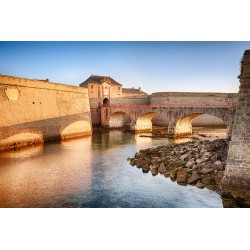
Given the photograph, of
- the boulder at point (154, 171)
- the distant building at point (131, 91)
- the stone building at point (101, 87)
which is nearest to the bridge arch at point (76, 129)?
the stone building at point (101, 87)

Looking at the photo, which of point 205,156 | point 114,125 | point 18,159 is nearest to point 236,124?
point 205,156

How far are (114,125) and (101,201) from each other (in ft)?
70.9

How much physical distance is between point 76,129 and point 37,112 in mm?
4726

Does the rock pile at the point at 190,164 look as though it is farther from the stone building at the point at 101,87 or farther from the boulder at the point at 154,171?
the stone building at the point at 101,87

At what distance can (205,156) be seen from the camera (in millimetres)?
9781

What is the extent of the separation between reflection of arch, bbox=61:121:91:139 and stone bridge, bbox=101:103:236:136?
425 cm

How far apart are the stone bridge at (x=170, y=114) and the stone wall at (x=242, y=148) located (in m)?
9.82

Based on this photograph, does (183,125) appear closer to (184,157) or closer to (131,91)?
(184,157)

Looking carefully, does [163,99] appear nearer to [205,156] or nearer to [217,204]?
[205,156]

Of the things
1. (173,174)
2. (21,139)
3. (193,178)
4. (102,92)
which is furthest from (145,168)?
(102,92)

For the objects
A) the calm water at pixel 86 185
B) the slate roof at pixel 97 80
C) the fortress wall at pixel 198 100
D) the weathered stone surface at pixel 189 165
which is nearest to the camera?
the calm water at pixel 86 185

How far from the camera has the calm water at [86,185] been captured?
7.15m

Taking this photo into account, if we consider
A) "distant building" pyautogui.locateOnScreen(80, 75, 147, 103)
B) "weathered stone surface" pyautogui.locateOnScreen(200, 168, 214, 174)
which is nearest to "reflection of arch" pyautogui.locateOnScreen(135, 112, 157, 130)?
"distant building" pyautogui.locateOnScreen(80, 75, 147, 103)

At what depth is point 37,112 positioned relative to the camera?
1736 centimetres
